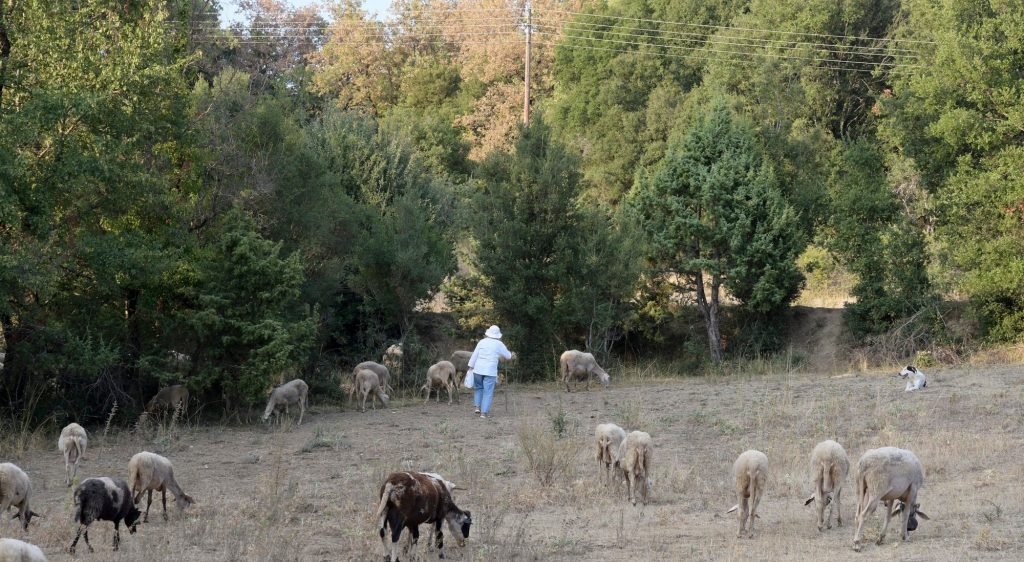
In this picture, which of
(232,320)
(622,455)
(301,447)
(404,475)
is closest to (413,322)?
(232,320)

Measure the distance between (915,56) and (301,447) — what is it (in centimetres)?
3380

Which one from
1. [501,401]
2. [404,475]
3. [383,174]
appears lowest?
[501,401]

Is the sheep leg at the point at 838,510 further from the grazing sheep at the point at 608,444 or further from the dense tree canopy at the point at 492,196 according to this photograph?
the dense tree canopy at the point at 492,196

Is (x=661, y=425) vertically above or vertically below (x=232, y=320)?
below

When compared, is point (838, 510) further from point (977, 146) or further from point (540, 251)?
point (977, 146)

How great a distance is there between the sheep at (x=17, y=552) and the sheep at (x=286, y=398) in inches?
491

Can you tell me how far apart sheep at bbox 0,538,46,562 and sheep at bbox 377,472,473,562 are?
2.95m

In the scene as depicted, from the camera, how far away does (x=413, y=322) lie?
27438 millimetres

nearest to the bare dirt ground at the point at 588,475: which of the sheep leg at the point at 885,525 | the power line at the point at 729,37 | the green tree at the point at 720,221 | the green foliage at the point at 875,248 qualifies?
the sheep leg at the point at 885,525

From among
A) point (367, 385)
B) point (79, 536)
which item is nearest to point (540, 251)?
point (367, 385)

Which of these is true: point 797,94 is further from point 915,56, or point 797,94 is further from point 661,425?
point 661,425

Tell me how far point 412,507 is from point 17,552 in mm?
3387

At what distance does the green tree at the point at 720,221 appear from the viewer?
103 ft

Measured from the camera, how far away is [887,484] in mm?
10203
